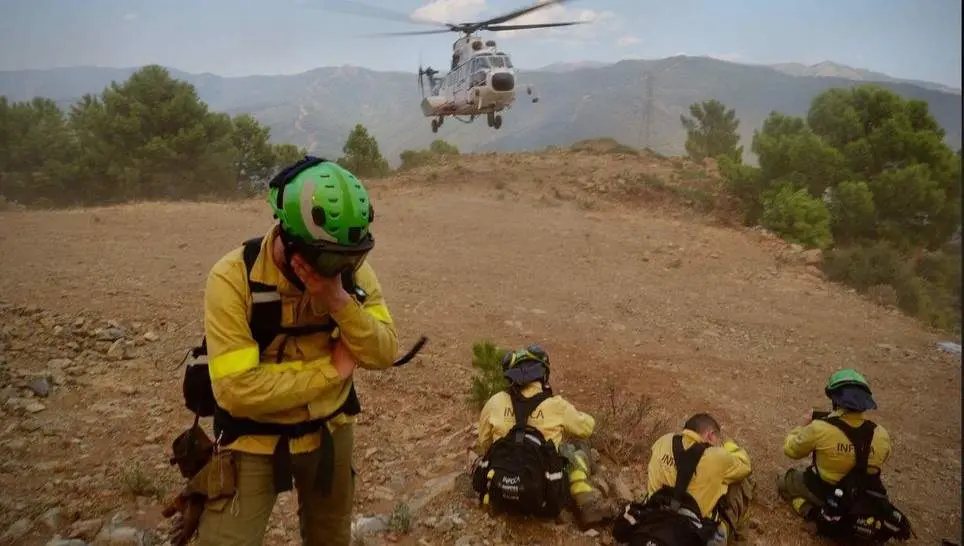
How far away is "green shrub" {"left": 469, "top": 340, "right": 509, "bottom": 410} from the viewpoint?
542 cm

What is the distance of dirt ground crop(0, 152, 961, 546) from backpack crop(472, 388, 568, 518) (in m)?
0.21

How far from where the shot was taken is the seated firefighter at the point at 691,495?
3393 millimetres

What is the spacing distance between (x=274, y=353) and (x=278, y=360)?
3cm

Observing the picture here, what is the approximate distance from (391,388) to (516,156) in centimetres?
1861

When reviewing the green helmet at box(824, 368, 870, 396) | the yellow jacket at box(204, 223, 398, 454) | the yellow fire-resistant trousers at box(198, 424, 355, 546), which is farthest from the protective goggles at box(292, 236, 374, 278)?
the green helmet at box(824, 368, 870, 396)

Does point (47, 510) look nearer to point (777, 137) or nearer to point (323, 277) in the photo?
point (323, 277)

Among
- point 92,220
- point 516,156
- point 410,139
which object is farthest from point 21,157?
point 410,139

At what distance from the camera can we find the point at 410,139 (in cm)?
19362

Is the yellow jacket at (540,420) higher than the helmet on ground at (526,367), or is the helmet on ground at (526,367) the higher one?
the helmet on ground at (526,367)

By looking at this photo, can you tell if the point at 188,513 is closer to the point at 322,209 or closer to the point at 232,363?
the point at 232,363

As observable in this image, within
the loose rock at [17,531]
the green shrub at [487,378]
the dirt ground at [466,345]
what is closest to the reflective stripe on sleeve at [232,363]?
the dirt ground at [466,345]

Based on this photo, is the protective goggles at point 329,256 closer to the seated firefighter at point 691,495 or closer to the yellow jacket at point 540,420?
the yellow jacket at point 540,420

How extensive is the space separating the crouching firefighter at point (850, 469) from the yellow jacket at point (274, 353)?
362cm

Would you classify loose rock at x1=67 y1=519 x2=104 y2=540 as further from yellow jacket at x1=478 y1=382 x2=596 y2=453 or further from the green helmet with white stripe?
the green helmet with white stripe
